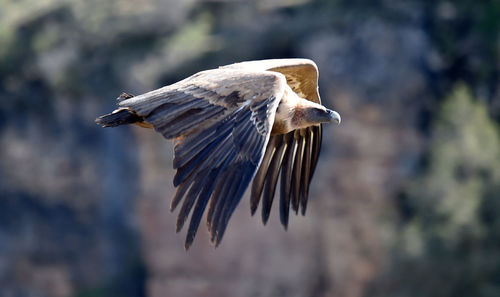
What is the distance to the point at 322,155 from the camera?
62.6ft

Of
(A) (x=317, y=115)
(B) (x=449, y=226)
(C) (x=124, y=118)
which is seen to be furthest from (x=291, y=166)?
(B) (x=449, y=226)

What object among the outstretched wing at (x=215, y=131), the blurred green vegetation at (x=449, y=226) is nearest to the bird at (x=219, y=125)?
the outstretched wing at (x=215, y=131)

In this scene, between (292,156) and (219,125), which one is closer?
(219,125)

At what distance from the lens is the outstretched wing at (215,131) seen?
23.5ft

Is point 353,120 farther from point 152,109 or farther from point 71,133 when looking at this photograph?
point 152,109

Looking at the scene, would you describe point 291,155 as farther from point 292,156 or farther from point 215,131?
point 215,131

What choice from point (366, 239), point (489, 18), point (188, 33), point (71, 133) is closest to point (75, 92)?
point (71, 133)

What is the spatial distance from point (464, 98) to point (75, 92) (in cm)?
846

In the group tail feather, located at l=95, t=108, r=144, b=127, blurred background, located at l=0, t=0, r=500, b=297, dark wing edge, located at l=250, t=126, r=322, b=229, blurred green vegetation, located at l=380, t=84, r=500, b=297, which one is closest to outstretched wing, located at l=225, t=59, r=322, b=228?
dark wing edge, located at l=250, t=126, r=322, b=229

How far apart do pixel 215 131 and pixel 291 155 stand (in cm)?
185

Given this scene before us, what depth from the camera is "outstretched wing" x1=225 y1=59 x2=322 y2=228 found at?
8.95 meters

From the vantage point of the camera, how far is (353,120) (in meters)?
19.2

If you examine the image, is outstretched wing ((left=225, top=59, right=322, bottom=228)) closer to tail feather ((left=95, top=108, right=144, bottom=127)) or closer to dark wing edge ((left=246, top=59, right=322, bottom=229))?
dark wing edge ((left=246, top=59, right=322, bottom=229))

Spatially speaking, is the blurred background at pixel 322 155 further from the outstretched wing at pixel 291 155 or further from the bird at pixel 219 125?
the bird at pixel 219 125
